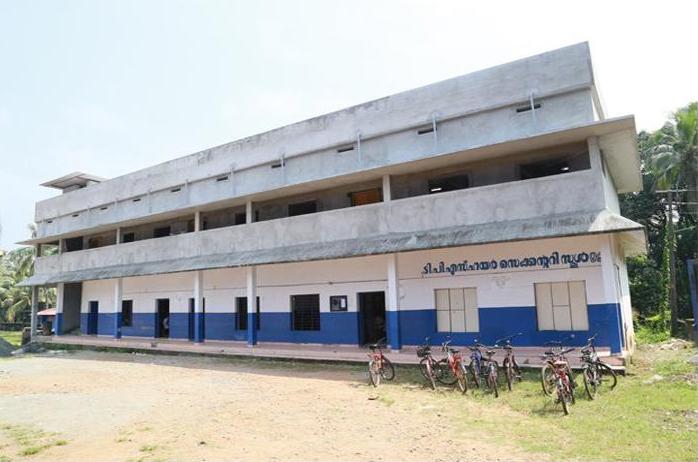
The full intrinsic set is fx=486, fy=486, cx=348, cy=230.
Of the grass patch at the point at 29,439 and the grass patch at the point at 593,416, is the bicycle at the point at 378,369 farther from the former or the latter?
the grass patch at the point at 29,439

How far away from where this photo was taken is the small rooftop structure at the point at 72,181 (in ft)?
92.3

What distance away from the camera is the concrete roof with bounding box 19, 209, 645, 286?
11242 millimetres

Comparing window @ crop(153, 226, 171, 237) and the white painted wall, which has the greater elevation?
window @ crop(153, 226, 171, 237)

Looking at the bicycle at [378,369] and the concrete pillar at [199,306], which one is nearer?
the bicycle at [378,369]

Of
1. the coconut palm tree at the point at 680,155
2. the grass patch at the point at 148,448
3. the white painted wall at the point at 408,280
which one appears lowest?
the grass patch at the point at 148,448

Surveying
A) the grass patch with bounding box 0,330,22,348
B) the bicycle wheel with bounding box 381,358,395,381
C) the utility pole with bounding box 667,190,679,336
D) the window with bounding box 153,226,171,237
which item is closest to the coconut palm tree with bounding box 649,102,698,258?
the utility pole with bounding box 667,190,679,336

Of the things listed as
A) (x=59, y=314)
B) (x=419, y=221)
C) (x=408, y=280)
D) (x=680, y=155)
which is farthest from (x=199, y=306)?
(x=680, y=155)

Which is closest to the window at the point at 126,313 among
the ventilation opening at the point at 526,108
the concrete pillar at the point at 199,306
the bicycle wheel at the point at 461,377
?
the concrete pillar at the point at 199,306

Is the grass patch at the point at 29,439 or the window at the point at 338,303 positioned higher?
the window at the point at 338,303

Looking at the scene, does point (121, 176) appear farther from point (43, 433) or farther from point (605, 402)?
point (605, 402)

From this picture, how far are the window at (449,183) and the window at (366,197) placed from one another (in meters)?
2.00

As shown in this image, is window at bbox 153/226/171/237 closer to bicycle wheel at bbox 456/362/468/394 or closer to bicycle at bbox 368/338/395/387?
bicycle at bbox 368/338/395/387

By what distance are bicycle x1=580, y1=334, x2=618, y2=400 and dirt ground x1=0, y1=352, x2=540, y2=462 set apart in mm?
2305

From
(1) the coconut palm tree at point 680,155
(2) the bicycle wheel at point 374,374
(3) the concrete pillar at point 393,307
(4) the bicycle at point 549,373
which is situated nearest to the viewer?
(4) the bicycle at point 549,373
